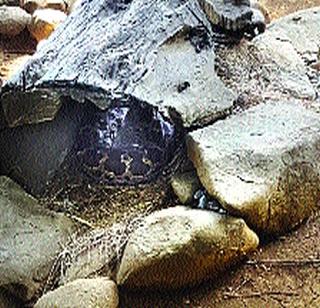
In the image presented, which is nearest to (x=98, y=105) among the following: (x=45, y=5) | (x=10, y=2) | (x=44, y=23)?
(x=44, y=23)

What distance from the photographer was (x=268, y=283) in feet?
7.14

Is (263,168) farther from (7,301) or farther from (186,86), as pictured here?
(7,301)

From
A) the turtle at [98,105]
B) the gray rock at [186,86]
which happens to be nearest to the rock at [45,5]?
the turtle at [98,105]

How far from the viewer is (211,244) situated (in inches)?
84.3

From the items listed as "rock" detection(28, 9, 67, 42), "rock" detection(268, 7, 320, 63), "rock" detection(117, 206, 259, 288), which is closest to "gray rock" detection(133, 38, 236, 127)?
"rock" detection(117, 206, 259, 288)

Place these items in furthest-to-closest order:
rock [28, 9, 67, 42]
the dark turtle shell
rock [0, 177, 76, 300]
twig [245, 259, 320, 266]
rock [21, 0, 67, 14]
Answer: rock [21, 0, 67, 14] < rock [28, 9, 67, 42] < the dark turtle shell < rock [0, 177, 76, 300] < twig [245, 259, 320, 266]

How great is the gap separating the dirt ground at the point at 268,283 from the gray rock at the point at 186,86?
0.63 metres

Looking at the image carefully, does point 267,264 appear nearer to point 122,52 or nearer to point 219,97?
point 219,97

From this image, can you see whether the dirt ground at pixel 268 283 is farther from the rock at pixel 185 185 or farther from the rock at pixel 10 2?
the rock at pixel 10 2

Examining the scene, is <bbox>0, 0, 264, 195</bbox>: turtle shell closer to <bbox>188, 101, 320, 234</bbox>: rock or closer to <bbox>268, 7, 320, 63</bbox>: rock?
<bbox>188, 101, 320, 234</bbox>: rock

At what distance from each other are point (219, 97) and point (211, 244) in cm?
82

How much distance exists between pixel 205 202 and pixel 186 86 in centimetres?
58

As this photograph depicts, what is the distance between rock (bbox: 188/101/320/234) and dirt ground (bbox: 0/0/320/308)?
85 mm

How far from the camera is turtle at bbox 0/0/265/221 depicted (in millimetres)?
2590
